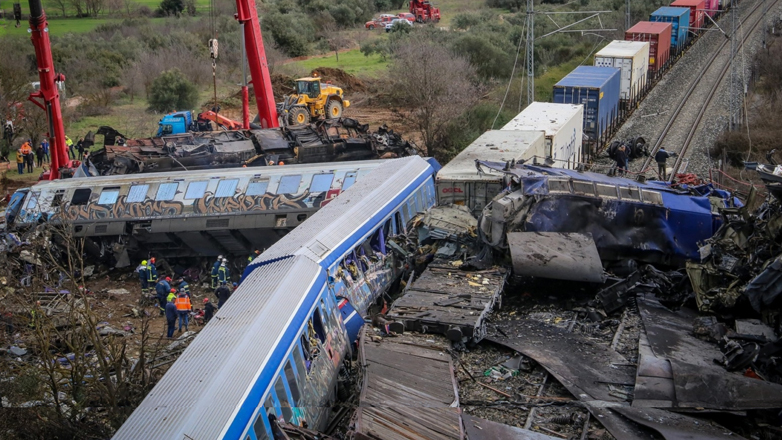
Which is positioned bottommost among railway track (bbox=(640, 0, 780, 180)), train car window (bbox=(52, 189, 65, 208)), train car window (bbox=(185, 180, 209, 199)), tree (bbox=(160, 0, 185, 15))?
railway track (bbox=(640, 0, 780, 180))

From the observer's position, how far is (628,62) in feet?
105

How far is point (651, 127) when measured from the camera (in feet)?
103

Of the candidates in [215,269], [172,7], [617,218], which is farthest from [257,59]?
[172,7]

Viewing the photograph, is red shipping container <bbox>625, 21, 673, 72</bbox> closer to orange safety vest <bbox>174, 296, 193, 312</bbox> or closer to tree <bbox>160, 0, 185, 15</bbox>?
orange safety vest <bbox>174, 296, 193, 312</bbox>

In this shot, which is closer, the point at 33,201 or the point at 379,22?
the point at 33,201

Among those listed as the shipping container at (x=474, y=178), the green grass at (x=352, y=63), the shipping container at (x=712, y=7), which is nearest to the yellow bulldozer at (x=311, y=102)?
the green grass at (x=352, y=63)

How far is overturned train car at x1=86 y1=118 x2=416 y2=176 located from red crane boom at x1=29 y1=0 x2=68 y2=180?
123 centimetres

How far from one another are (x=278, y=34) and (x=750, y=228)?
46975 mm

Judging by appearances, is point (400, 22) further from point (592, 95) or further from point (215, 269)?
point (215, 269)

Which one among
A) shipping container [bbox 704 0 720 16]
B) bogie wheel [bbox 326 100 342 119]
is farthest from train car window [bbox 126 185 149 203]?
shipping container [bbox 704 0 720 16]

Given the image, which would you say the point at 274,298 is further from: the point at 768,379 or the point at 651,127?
the point at 651,127

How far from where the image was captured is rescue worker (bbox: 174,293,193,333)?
16922 mm

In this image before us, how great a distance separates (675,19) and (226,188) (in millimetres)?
30225

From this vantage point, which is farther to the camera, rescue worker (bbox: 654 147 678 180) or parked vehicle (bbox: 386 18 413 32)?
parked vehicle (bbox: 386 18 413 32)
